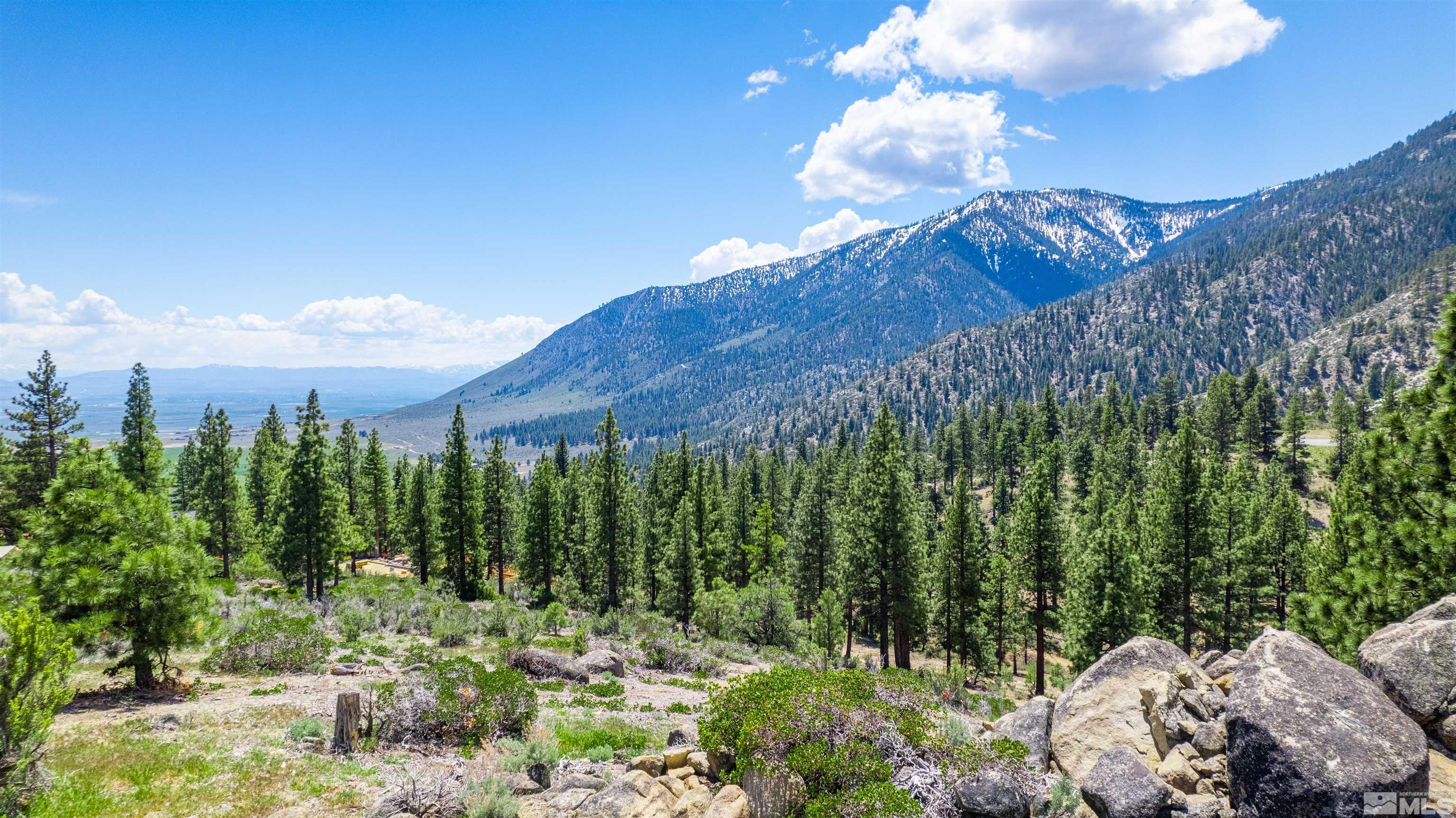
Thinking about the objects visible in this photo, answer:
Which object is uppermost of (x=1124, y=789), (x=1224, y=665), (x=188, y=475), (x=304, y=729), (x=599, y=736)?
(x=1224, y=665)

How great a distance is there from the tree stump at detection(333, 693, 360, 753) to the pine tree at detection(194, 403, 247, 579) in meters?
41.3

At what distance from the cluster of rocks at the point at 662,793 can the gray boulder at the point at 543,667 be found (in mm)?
9392

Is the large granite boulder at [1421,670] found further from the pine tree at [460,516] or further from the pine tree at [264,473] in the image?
the pine tree at [264,473]

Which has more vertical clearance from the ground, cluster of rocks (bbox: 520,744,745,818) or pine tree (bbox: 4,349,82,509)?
pine tree (bbox: 4,349,82,509)

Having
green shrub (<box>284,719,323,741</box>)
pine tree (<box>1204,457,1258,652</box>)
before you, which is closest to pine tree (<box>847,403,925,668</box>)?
pine tree (<box>1204,457,1258,652</box>)

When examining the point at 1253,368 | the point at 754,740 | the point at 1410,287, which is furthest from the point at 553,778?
the point at 1410,287

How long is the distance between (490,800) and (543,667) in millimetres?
11300

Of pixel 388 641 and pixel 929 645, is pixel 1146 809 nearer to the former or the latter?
pixel 388 641

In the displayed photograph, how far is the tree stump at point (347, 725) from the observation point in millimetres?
11969

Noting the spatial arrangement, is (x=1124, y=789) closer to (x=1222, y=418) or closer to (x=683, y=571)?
(x=683, y=571)

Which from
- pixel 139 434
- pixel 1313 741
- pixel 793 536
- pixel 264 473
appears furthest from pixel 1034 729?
pixel 264 473

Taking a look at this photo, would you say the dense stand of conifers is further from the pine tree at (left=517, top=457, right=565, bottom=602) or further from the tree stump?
the tree stump

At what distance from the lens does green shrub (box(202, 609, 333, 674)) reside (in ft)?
57.1

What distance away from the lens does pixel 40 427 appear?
39.3 m
